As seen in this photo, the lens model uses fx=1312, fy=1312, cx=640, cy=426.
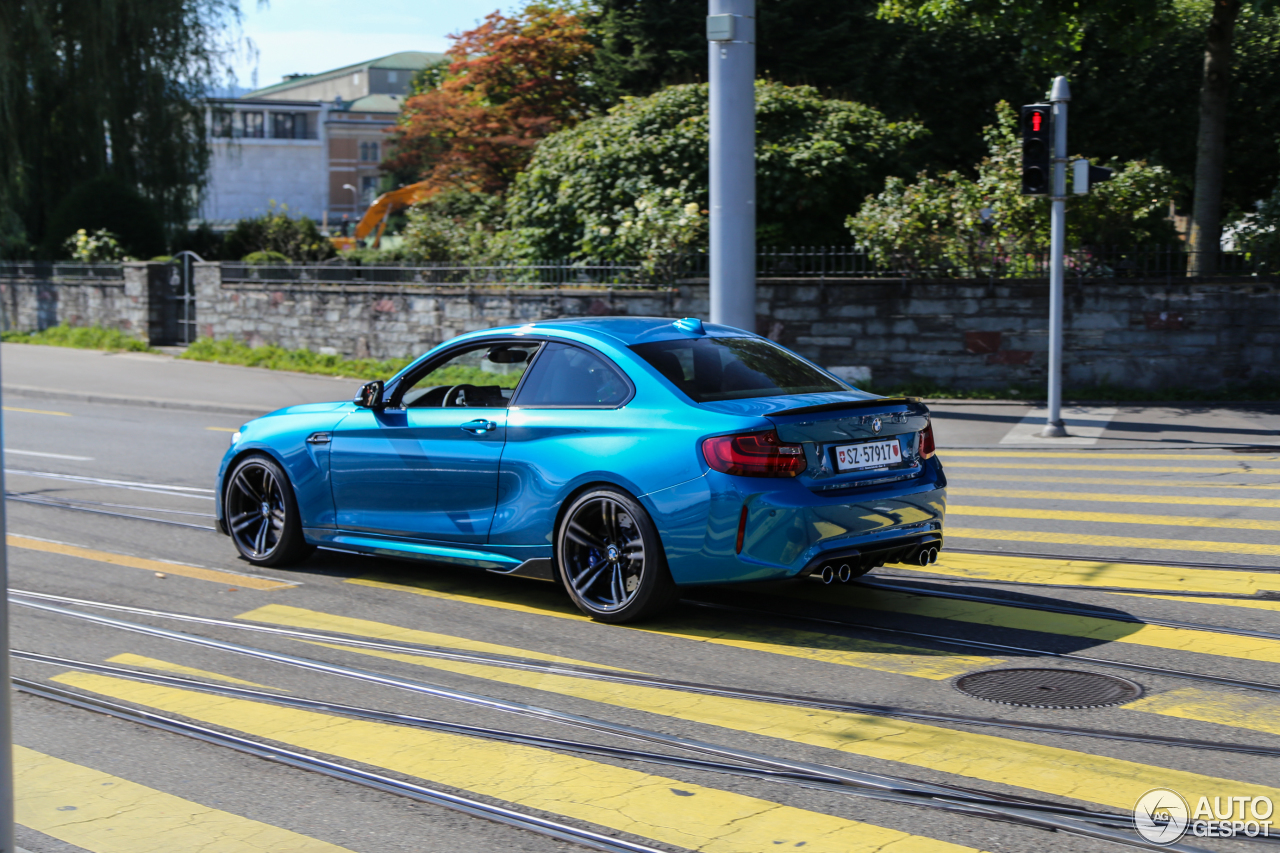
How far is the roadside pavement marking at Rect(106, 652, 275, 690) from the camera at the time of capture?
18.9 feet

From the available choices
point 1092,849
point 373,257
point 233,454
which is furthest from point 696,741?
point 373,257

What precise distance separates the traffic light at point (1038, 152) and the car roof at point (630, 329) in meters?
7.56

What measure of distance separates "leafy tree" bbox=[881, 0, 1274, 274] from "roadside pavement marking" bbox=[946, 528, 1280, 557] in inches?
351

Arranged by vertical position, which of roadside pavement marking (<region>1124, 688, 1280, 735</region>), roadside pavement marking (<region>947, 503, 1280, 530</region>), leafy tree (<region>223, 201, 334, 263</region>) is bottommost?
roadside pavement marking (<region>1124, 688, 1280, 735</region>)

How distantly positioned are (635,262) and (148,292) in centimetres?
1330

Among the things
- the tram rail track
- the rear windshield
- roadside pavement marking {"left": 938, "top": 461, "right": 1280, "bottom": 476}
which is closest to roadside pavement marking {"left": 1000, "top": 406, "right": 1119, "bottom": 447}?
roadside pavement marking {"left": 938, "top": 461, "right": 1280, "bottom": 476}

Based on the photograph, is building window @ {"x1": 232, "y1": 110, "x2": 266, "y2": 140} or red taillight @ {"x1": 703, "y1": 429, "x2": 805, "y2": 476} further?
building window @ {"x1": 232, "y1": 110, "x2": 266, "y2": 140}

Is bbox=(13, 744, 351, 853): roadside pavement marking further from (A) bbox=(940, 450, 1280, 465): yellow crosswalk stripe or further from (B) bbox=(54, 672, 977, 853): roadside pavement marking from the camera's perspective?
(A) bbox=(940, 450, 1280, 465): yellow crosswalk stripe

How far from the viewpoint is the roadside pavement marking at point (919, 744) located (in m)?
4.26

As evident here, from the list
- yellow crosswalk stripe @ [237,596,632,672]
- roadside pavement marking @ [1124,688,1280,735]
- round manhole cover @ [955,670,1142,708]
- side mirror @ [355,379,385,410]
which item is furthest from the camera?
side mirror @ [355,379,385,410]

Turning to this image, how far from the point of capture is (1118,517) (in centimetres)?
952

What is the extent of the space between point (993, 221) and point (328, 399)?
32.1 ft

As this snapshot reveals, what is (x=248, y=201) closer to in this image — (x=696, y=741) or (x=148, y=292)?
(x=148, y=292)

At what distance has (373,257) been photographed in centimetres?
3152
